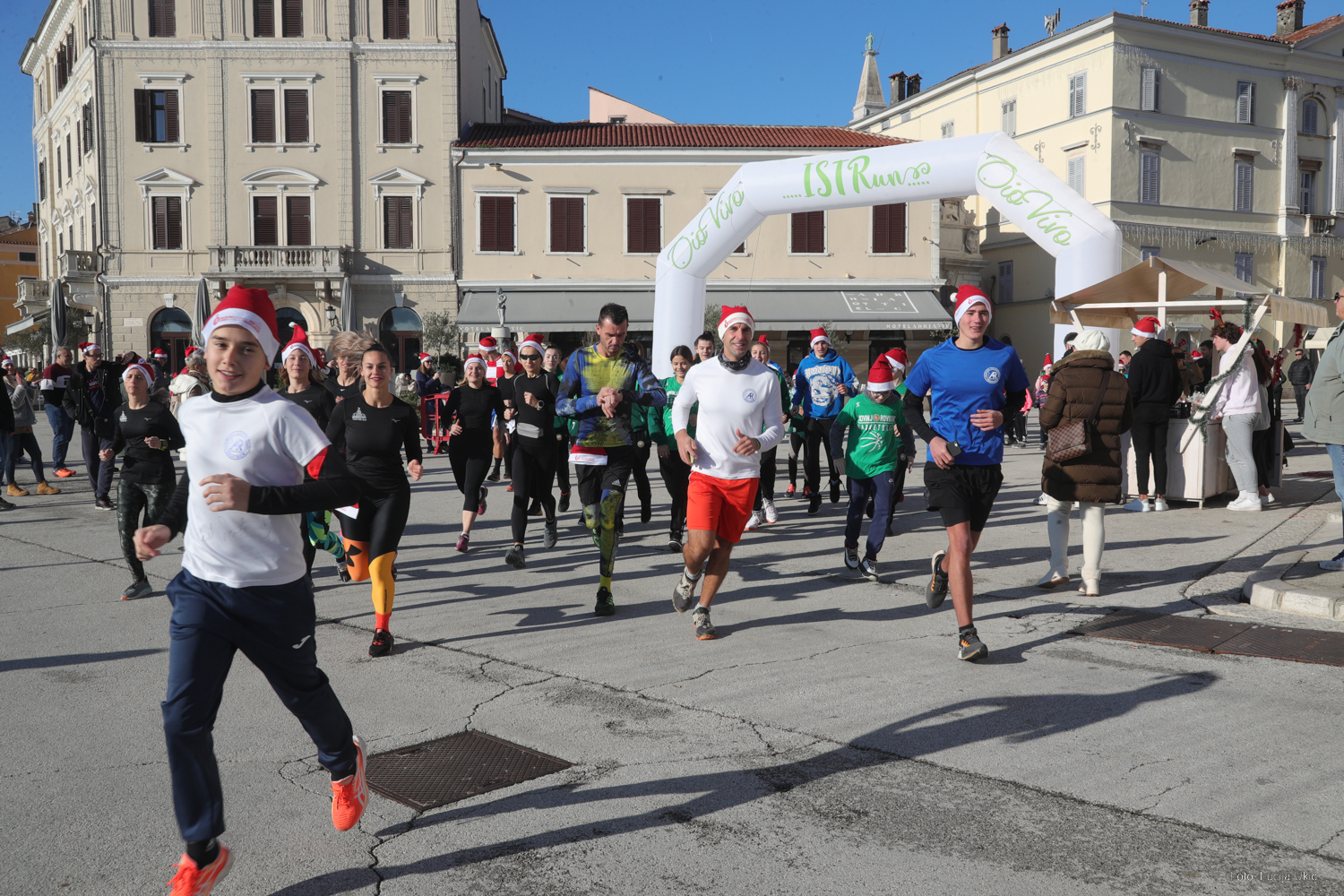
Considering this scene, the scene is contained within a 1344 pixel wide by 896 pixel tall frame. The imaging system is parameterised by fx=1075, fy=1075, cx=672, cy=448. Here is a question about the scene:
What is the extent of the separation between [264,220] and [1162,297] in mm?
30059

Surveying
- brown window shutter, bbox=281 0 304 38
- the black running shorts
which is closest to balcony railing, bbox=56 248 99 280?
brown window shutter, bbox=281 0 304 38

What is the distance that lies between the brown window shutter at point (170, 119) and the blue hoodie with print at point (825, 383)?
100 ft

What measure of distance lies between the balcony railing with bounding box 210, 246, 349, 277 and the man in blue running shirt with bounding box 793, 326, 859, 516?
84.9 feet

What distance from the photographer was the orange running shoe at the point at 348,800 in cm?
338

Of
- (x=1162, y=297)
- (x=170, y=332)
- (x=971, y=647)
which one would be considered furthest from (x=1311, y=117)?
(x=971, y=647)

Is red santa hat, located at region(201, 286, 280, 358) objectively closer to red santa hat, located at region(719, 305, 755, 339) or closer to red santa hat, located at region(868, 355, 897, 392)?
red santa hat, located at region(719, 305, 755, 339)

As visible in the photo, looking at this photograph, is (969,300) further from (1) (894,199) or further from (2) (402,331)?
(2) (402,331)

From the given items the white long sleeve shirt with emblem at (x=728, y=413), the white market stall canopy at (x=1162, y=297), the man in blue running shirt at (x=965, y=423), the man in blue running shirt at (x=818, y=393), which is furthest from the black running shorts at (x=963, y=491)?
the white market stall canopy at (x=1162, y=297)

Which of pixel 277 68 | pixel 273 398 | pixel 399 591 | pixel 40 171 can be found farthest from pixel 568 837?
pixel 40 171

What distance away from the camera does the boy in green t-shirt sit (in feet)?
26.2

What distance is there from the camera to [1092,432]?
7.25 metres

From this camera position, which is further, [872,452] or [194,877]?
→ [872,452]

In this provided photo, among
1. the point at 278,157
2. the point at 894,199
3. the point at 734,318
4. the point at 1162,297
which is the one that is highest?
the point at 278,157

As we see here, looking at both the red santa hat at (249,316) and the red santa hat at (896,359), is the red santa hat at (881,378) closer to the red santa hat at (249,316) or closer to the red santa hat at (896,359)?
the red santa hat at (896,359)
